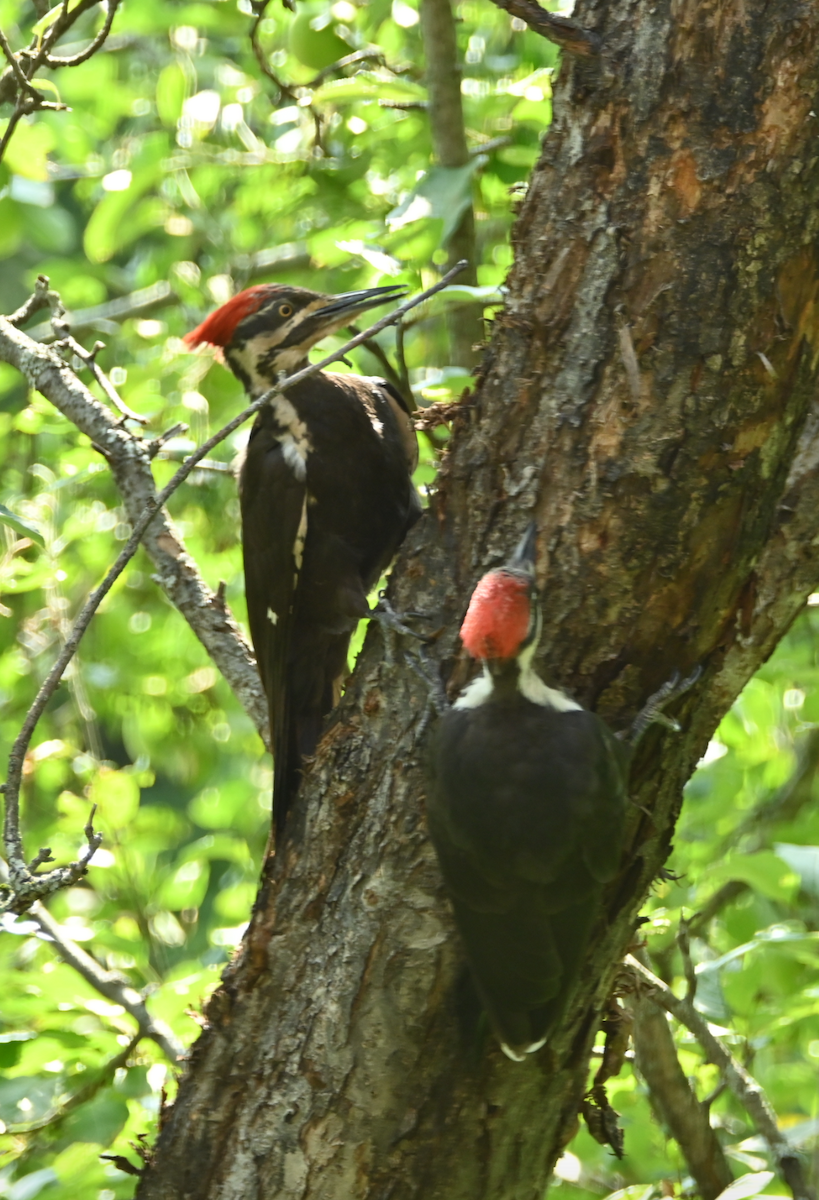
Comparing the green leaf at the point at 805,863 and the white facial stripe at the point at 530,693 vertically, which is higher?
the white facial stripe at the point at 530,693

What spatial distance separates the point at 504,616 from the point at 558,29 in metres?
0.71

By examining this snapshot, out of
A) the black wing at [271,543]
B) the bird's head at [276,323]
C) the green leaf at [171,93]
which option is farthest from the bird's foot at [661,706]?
the green leaf at [171,93]

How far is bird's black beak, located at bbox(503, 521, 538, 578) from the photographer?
1499 mm

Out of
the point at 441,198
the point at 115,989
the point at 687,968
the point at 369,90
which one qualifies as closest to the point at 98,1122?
the point at 115,989

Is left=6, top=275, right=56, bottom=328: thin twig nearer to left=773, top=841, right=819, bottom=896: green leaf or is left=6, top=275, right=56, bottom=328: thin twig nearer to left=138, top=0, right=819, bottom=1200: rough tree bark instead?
left=138, top=0, right=819, bottom=1200: rough tree bark

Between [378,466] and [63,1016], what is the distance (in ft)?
3.90

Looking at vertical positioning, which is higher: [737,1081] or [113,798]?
[113,798]

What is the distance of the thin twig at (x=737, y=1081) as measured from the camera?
1.90 meters

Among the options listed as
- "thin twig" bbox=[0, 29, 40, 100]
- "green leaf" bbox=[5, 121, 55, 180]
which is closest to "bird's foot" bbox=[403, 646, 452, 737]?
"thin twig" bbox=[0, 29, 40, 100]

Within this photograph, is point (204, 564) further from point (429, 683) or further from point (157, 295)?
point (429, 683)

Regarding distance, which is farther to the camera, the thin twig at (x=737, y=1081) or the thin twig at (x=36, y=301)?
the thin twig at (x=36, y=301)

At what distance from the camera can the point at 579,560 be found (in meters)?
1.51

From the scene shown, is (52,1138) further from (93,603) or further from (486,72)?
(486,72)

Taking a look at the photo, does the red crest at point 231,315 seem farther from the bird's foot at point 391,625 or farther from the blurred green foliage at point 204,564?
the bird's foot at point 391,625
